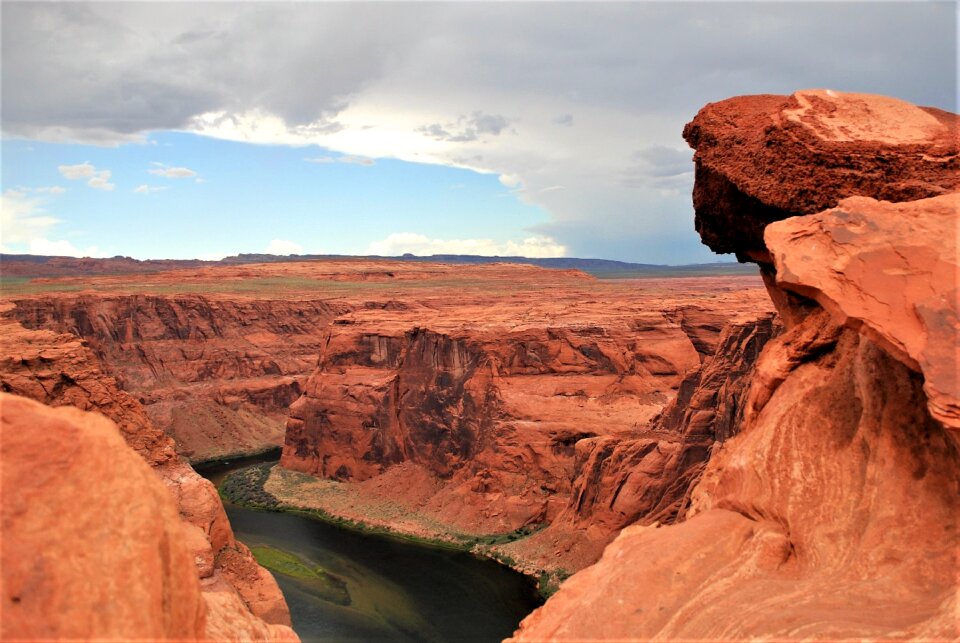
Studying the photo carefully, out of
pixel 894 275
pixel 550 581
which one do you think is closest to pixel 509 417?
pixel 550 581

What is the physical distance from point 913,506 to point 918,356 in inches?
90.2

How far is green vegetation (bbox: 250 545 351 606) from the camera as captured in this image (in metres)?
37.8

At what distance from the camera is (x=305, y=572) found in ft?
133

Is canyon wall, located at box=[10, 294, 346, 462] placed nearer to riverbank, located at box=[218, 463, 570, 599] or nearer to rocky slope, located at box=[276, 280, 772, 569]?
riverbank, located at box=[218, 463, 570, 599]

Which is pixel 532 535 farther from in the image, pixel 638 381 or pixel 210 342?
pixel 210 342

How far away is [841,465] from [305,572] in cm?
3374

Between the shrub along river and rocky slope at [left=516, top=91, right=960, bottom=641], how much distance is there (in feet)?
71.1

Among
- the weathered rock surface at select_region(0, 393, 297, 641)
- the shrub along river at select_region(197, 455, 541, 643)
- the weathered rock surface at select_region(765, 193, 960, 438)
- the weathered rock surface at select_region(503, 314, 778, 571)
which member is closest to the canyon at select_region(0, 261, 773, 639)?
the weathered rock surface at select_region(503, 314, 778, 571)

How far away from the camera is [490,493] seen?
46688 millimetres

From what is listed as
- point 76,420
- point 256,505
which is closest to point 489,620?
point 256,505

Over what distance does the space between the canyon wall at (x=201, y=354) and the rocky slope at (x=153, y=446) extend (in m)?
45.8

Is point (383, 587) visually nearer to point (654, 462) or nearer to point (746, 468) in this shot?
point (654, 462)

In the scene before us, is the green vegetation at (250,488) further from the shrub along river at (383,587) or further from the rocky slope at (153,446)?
the rocky slope at (153,446)

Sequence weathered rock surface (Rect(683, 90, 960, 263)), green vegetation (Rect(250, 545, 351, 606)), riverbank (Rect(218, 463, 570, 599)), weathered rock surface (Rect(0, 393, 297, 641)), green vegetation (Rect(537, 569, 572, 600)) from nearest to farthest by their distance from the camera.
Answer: weathered rock surface (Rect(0, 393, 297, 641)) < weathered rock surface (Rect(683, 90, 960, 263)) < green vegetation (Rect(537, 569, 572, 600)) < green vegetation (Rect(250, 545, 351, 606)) < riverbank (Rect(218, 463, 570, 599))
